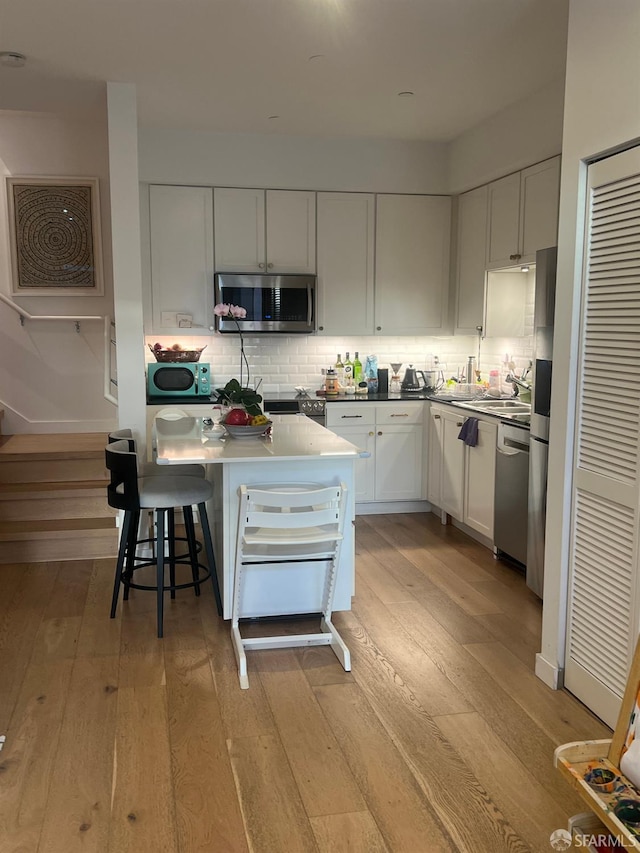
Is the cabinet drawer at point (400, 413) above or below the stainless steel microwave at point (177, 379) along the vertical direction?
below

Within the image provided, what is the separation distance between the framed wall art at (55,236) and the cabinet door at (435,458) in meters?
2.84

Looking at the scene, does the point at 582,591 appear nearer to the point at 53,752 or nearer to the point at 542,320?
the point at 542,320

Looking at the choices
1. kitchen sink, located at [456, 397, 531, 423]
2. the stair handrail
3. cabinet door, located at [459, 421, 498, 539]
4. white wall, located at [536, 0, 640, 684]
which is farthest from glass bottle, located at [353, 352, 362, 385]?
white wall, located at [536, 0, 640, 684]

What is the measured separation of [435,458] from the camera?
553 cm

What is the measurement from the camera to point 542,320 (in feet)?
12.6

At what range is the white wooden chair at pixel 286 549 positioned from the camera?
3.07 m

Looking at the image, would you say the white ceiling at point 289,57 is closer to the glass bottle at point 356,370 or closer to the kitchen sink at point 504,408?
the glass bottle at point 356,370

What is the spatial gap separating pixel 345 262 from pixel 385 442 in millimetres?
1440

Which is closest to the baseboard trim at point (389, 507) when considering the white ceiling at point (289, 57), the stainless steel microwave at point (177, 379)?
the stainless steel microwave at point (177, 379)

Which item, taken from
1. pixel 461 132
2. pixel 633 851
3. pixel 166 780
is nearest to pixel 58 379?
pixel 461 132

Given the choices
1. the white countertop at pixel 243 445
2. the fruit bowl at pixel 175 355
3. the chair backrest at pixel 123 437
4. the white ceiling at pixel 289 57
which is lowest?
the chair backrest at pixel 123 437

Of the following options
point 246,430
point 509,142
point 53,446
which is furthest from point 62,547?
point 509,142

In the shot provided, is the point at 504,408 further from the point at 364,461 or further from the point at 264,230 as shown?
the point at 264,230

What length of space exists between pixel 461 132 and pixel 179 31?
2.56m
